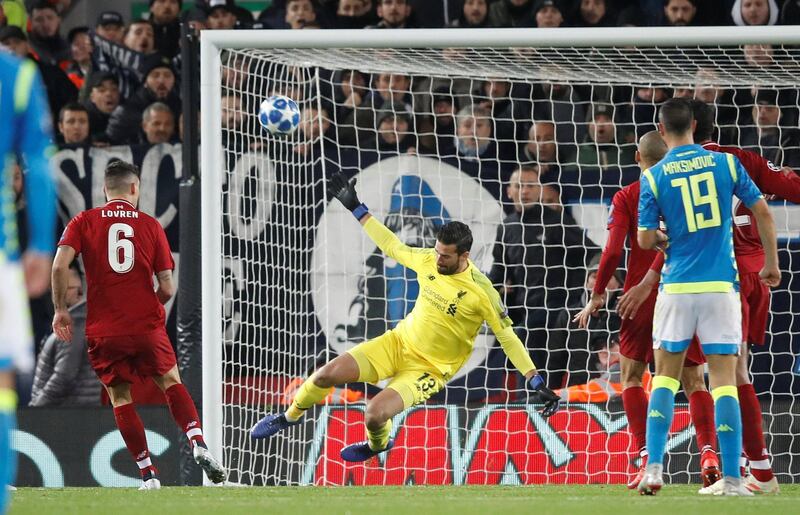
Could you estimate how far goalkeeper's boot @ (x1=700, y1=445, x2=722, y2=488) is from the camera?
643 cm

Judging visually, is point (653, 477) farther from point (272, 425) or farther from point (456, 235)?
point (272, 425)

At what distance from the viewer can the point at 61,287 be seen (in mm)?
7227

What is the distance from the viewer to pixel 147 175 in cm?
949

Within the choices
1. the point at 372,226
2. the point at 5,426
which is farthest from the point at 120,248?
the point at 5,426

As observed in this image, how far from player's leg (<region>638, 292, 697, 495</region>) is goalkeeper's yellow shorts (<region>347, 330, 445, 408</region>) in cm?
205

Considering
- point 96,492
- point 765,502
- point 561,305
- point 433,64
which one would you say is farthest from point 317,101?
point 765,502

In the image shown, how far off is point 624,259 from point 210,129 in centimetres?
335

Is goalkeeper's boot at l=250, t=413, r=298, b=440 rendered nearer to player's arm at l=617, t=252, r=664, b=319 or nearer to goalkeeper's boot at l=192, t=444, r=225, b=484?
goalkeeper's boot at l=192, t=444, r=225, b=484

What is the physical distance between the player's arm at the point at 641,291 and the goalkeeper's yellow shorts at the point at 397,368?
1.46m

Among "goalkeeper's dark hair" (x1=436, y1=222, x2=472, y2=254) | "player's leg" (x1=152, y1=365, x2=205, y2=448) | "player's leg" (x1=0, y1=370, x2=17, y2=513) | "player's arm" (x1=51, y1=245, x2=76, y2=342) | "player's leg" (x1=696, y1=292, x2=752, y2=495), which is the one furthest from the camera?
"goalkeeper's dark hair" (x1=436, y1=222, x2=472, y2=254)

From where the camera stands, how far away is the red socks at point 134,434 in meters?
7.38

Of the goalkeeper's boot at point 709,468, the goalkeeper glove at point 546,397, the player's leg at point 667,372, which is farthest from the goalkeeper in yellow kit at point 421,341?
the player's leg at point 667,372

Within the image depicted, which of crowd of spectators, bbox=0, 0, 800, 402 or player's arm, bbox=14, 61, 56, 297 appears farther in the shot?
crowd of spectators, bbox=0, 0, 800, 402

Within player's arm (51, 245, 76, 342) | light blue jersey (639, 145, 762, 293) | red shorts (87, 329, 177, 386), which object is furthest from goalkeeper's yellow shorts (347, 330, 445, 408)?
light blue jersey (639, 145, 762, 293)
